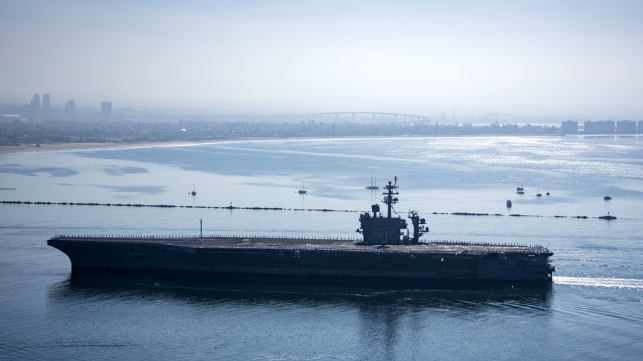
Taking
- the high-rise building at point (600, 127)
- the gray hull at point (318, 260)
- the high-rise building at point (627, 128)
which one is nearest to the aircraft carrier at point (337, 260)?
the gray hull at point (318, 260)

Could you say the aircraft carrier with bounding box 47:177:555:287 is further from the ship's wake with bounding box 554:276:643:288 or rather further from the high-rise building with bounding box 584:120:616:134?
the high-rise building with bounding box 584:120:616:134

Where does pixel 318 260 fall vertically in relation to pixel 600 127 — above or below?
below

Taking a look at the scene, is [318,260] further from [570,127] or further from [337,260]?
[570,127]

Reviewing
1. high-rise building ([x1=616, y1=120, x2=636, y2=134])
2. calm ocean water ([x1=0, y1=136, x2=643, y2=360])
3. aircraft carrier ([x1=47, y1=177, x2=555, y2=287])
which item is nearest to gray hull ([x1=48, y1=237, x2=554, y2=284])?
aircraft carrier ([x1=47, y1=177, x2=555, y2=287])

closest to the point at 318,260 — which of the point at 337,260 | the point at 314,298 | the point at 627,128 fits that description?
the point at 337,260

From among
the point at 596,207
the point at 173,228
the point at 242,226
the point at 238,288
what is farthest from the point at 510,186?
the point at 238,288

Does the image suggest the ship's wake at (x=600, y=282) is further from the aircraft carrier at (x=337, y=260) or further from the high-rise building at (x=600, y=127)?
the high-rise building at (x=600, y=127)

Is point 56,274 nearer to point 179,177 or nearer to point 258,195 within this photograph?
point 258,195
